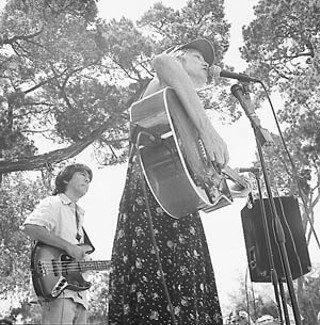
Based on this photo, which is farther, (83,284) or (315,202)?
(315,202)

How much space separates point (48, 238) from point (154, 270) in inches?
44.3

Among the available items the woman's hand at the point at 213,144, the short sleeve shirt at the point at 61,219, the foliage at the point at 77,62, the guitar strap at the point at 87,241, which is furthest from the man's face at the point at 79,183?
the foliage at the point at 77,62

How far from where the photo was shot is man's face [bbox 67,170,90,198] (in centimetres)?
311

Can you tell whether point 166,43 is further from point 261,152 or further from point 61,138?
point 261,152

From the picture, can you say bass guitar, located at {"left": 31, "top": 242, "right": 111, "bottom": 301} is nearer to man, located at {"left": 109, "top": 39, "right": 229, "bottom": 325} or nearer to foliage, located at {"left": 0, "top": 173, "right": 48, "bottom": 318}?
man, located at {"left": 109, "top": 39, "right": 229, "bottom": 325}

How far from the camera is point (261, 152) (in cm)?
197

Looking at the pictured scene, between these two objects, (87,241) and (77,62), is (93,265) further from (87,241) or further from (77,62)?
(77,62)

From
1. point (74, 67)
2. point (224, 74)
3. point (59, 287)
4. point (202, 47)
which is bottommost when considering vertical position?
point (59, 287)

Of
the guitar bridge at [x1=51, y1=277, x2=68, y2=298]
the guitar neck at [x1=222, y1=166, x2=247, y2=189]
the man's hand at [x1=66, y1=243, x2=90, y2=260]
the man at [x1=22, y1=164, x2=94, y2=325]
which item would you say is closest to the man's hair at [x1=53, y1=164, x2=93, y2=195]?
the man at [x1=22, y1=164, x2=94, y2=325]

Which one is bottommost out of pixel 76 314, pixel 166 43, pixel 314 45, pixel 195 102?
pixel 76 314

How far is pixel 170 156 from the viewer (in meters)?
1.78

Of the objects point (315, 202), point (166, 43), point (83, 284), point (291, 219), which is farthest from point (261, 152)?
point (315, 202)

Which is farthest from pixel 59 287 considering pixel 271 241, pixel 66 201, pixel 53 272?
pixel 271 241

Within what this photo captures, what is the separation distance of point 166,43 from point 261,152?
26.8 feet
